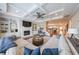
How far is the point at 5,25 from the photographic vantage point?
1.82m

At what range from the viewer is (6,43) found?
5.96 feet

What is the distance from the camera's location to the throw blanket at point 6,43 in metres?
1.81

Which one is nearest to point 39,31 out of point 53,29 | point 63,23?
point 53,29

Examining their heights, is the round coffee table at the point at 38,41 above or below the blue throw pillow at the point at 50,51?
above

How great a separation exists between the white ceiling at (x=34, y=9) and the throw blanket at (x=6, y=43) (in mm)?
392

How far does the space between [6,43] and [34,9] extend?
69 centimetres

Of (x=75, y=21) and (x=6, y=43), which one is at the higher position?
(x=75, y=21)

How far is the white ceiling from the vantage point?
1796 mm

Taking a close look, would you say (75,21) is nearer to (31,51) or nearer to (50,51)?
(50,51)

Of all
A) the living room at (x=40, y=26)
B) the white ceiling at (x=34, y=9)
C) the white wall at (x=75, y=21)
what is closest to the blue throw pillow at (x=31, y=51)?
the living room at (x=40, y=26)

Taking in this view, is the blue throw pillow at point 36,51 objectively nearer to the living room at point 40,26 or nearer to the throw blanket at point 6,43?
the living room at point 40,26

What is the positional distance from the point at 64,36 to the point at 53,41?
195 mm

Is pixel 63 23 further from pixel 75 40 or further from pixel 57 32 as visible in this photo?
pixel 75 40

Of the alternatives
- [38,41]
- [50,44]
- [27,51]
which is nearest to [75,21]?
[50,44]
